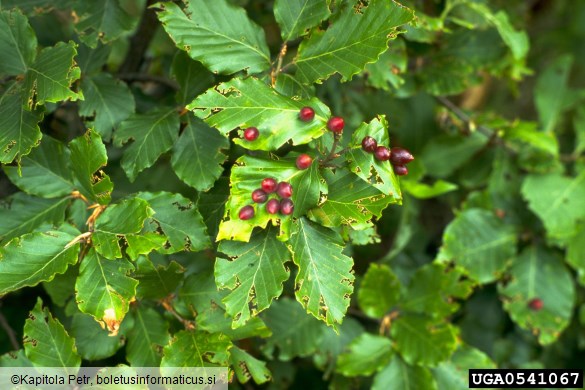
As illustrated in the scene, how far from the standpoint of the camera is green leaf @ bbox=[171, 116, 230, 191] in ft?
3.41

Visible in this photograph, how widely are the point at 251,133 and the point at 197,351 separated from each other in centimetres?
40

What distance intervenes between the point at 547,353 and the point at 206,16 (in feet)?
5.07

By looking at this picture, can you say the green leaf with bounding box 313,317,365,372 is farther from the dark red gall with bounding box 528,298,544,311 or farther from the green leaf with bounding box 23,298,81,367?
the green leaf with bounding box 23,298,81,367

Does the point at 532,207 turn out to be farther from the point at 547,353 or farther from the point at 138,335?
the point at 138,335

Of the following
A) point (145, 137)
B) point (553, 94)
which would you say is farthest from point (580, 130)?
point (145, 137)

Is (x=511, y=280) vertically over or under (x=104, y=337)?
under

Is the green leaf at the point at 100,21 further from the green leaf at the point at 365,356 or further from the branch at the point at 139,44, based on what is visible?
the green leaf at the point at 365,356

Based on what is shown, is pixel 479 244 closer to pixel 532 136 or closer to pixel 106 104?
pixel 532 136

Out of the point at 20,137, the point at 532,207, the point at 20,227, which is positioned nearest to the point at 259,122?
the point at 20,137

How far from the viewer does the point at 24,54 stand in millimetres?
1022

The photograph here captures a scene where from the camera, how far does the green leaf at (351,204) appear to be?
0.91 meters

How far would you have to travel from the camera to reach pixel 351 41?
3.18 ft

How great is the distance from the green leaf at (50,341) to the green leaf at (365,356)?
23.6 inches

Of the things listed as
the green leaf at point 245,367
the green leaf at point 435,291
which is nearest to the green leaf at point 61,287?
the green leaf at point 245,367
